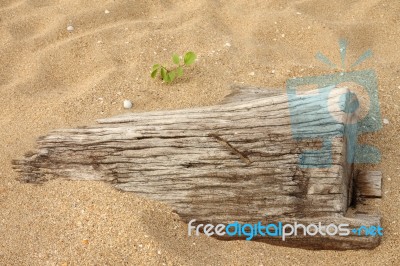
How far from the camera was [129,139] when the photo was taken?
236 cm

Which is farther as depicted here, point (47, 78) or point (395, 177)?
point (47, 78)

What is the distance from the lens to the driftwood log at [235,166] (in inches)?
86.1

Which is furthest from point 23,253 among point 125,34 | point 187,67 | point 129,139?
point 125,34

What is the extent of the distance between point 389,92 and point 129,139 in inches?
67.6

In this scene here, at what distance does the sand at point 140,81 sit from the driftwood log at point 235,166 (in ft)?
0.28

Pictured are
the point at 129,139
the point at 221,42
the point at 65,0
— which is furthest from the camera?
the point at 65,0

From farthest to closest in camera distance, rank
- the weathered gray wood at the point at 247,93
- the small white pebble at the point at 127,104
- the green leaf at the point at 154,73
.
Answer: the green leaf at the point at 154,73, the small white pebble at the point at 127,104, the weathered gray wood at the point at 247,93

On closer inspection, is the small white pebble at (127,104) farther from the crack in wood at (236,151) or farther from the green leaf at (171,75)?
the crack in wood at (236,151)

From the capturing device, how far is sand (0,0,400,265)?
2.24m

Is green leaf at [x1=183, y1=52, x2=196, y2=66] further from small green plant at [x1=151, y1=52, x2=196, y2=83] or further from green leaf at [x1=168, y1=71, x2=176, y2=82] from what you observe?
green leaf at [x1=168, y1=71, x2=176, y2=82]

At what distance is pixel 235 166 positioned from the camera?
2.22m

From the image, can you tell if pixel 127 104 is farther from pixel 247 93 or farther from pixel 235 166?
pixel 235 166

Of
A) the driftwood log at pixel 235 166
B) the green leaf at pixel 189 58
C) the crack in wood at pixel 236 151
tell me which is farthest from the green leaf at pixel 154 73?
the crack in wood at pixel 236 151

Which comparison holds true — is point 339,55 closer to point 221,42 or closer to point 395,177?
point 221,42
